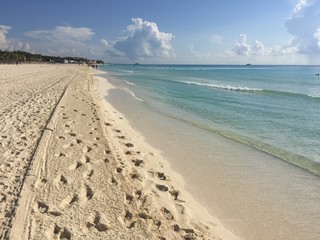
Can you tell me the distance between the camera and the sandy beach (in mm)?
4953

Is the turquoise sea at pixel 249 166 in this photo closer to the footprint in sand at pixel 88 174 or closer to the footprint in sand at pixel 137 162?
the footprint in sand at pixel 137 162

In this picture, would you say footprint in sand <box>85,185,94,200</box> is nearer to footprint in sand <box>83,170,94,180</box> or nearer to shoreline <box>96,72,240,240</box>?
footprint in sand <box>83,170,94,180</box>

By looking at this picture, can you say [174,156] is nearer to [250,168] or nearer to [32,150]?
[250,168]

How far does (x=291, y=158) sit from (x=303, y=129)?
211 inches

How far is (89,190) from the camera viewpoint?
20.5 ft

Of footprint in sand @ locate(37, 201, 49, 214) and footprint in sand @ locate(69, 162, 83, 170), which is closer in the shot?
footprint in sand @ locate(37, 201, 49, 214)

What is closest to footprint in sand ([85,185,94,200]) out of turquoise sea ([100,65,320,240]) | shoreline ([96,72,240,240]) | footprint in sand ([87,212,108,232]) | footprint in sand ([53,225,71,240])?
footprint in sand ([87,212,108,232])

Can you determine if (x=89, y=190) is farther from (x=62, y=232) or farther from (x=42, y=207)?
(x=62, y=232)

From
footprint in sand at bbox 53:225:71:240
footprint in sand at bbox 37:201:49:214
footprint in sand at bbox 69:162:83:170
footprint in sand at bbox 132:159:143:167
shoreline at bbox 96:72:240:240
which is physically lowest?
shoreline at bbox 96:72:240:240

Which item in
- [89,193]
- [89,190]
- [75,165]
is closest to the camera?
[89,193]

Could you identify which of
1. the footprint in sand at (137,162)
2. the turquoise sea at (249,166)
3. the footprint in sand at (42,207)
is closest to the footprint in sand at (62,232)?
the footprint in sand at (42,207)

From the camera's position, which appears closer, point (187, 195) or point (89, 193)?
point (89, 193)

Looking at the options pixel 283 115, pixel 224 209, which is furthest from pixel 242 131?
pixel 224 209

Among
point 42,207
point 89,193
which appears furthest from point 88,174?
point 42,207
